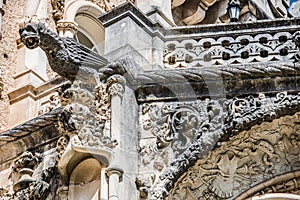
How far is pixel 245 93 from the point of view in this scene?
9.94 m

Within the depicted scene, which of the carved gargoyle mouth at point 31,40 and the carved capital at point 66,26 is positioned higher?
the carved capital at point 66,26

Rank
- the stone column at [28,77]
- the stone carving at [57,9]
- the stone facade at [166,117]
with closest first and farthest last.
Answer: the stone facade at [166,117]
the stone column at [28,77]
the stone carving at [57,9]

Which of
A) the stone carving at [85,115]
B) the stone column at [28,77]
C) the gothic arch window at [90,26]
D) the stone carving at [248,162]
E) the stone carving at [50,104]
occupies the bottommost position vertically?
the stone carving at [248,162]

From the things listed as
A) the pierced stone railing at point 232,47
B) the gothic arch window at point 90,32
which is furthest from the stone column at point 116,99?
the gothic arch window at point 90,32

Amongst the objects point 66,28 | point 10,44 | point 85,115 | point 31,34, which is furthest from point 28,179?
point 66,28

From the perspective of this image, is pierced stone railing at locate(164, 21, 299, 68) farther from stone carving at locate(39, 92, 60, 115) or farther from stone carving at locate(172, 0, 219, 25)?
stone carving at locate(172, 0, 219, 25)

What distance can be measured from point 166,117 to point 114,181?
109 centimetres

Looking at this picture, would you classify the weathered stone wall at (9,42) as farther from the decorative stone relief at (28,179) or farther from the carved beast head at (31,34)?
the carved beast head at (31,34)

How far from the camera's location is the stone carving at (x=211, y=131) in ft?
31.6

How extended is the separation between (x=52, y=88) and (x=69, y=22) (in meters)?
3.10

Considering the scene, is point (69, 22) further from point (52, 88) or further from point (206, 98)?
point (206, 98)

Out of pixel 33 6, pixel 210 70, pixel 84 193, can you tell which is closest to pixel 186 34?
pixel 210 70

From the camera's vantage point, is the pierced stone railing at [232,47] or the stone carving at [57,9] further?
the stone carving at [57,9]

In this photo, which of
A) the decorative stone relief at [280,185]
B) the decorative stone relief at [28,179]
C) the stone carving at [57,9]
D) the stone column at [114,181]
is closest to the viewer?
the stone column at [114,181]
